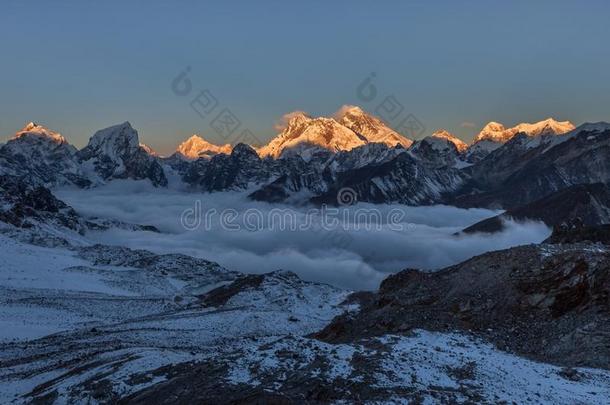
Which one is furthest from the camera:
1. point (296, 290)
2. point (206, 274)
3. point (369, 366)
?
point (206, 274)

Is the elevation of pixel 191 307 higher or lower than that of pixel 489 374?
higher

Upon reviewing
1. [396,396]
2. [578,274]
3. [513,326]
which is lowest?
[396,396]

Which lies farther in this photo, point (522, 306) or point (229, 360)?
point (522, 306)

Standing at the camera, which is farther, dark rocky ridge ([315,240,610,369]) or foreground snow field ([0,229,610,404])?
dark rocky ridge ([315,240,610,369])

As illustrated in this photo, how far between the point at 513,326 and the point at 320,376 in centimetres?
1962

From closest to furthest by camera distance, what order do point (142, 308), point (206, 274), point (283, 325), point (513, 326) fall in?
1. point (513, 326)
2. point (283, 325)
3. point (142, 308)
4. point (206, 274)

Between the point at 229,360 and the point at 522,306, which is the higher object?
the point at 522,306

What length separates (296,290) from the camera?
391 feet

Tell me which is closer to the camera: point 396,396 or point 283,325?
point 396,396

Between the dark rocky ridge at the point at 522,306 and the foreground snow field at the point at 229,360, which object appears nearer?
the foreground snow field at the point at 229,360

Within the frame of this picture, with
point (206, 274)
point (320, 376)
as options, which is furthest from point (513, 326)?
point (206, 274)

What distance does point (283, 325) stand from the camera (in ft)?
282

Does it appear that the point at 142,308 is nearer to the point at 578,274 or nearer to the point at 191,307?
the point at 191,307

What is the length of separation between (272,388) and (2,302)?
7662 cm
